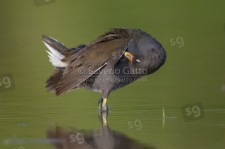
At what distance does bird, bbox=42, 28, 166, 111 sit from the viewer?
10555 mm

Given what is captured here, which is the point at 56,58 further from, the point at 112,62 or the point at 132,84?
the point at 132,84

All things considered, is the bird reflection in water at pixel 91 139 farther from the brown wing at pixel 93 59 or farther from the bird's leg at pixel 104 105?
the brown wing at pixel 93 59

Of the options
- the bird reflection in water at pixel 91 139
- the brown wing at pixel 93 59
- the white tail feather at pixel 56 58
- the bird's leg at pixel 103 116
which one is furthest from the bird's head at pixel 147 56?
the bird reflection in water at pixel 91 139

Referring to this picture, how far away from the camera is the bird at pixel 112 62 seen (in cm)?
1055

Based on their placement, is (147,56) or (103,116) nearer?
(103,116)

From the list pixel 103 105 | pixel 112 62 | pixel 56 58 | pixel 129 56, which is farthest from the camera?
pixel 56 58

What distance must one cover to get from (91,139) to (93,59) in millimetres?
2501

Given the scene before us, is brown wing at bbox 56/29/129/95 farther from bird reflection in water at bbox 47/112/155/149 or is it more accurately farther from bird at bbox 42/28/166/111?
bird reflection in water at bbox 47/112/155/149

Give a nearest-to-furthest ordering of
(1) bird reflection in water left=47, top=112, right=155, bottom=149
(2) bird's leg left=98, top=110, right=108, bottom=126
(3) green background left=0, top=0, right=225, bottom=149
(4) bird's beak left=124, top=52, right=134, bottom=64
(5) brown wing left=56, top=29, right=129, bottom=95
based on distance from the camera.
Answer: (1) bird reflection in water left=47, top=112, right=155, bottom=149
(3) green background left=0, top=0, right=225, bottom=149
(2) bird's leg left=98, top=110, right=108, bottom=126
(4) bird's beak left=124, top=52, right=134, bottom=64
(5) brown wing left=56, top=29, right=129, bottom=95

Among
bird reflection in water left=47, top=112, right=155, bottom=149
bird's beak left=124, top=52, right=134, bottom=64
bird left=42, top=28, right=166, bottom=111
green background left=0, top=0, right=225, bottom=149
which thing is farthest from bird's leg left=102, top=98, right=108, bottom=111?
bird reflection in water left=47, top=112, right=155, bottom=149

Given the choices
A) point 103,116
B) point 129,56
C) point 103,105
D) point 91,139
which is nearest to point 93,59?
point 129,56

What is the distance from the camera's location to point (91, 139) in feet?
28.1

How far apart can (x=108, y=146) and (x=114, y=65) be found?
2.83m

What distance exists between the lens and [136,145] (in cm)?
810
